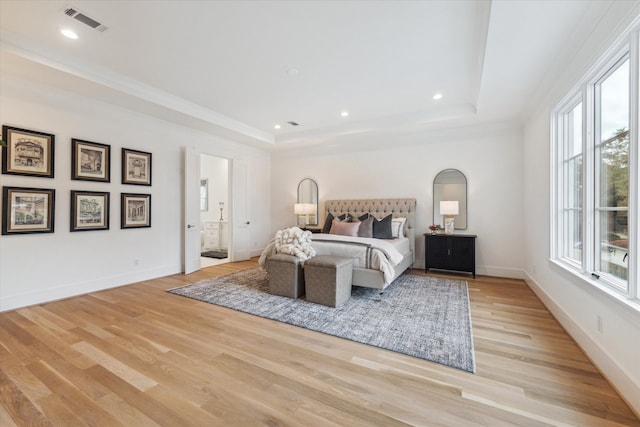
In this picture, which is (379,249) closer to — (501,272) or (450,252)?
(450,252)

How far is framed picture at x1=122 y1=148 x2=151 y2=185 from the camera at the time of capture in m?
4.20

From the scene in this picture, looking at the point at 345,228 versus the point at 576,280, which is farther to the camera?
the point at 345,228

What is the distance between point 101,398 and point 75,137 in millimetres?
3547

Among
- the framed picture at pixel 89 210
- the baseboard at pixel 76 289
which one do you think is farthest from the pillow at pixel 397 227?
the framed picture at pixel 89 210

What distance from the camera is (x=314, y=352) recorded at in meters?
2.26

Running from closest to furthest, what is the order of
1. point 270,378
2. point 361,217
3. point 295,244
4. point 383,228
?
point 270,378
point 295,244
point 383,228
point 361,217

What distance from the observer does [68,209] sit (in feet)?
11.9

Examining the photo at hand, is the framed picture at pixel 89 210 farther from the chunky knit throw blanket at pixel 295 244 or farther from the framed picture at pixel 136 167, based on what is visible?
Answer: the chunky knit throw blanket at pixel 295 244

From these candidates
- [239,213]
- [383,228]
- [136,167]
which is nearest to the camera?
[136,167]

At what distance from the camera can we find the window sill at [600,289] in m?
1.65

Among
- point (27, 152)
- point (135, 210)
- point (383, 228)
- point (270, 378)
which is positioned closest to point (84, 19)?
point (27, 152)

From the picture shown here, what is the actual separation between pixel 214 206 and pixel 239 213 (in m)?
1.80

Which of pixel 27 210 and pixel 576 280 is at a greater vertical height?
pixel 27 210

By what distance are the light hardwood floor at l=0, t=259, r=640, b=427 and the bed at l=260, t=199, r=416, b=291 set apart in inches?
46.7
